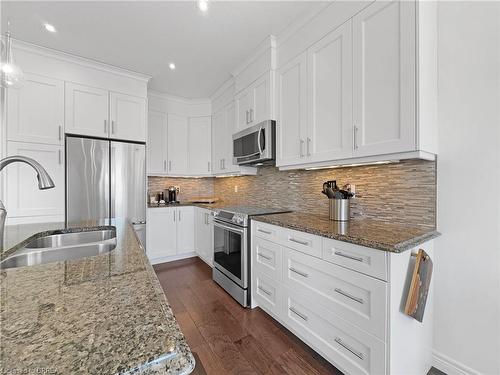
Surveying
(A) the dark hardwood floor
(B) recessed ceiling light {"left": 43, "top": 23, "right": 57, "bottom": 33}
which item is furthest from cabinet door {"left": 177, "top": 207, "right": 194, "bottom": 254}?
(B) recessed ceiling light {"left": 43, "top": 23, "right": 57, "bottom": 33}

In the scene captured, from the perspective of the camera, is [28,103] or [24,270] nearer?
[24,270]

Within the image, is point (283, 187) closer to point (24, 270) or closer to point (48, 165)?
point (24, 270)

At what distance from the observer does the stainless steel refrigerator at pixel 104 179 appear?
8.46 ft

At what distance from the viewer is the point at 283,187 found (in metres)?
2.71

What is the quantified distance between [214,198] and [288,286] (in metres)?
2.78

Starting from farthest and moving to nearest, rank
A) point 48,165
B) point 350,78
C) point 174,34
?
point 48,165, point 174,34, point 350,78

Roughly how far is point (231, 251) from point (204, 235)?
100cm

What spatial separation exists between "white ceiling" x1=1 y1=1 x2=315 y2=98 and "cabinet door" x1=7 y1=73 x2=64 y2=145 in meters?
0.44

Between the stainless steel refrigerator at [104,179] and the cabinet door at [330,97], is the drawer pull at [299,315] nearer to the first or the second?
the cabinet door at [330,97]

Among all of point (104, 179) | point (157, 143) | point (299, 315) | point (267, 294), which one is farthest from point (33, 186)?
point (299, 315)

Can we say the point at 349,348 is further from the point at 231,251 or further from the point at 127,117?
the point at 127,117

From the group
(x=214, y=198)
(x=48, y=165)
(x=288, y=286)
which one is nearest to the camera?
(x=288, y=286)

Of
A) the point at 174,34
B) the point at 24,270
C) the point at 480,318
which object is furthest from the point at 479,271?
the point at 174,34

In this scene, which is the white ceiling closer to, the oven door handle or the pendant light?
the pendant light
